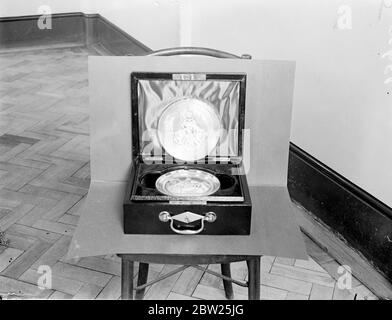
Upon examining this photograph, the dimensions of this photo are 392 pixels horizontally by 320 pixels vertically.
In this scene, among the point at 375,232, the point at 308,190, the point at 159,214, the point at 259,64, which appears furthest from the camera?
the point at 308,190

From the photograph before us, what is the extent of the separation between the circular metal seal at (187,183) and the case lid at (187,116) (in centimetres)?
4

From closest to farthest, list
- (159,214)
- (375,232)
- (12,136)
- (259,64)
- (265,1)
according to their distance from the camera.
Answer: (159,214) → (259,64) → (375,232) → (265,1) → (12,136)

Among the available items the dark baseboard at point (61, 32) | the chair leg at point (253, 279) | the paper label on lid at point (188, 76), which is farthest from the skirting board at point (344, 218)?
the dark baseboard at point (61, 32)

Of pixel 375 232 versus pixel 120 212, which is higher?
pixel 120 212

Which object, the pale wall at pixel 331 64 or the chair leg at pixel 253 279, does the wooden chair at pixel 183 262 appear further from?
the pale wall at pixel 331 64

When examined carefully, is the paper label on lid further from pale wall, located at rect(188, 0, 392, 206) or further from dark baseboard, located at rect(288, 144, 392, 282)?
dark baseboard, located at rect(288, 144, 392, 282)

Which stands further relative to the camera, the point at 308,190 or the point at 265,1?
the point at 265,1

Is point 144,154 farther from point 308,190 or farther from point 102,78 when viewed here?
point 308,190

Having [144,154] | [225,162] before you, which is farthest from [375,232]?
[144,154]

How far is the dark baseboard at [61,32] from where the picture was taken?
16.8ft

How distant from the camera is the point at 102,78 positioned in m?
1.31

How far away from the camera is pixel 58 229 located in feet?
7.68
